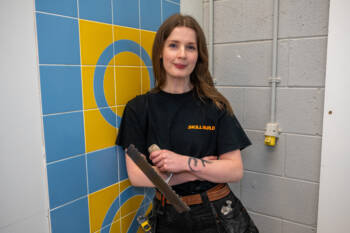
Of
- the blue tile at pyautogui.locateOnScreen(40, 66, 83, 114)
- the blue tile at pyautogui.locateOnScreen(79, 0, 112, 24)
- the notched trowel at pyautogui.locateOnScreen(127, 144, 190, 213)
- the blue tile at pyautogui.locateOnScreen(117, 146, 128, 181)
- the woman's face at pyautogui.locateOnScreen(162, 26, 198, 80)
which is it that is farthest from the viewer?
the blue tile at pyautogui.locateOnScreen(117, 146, 128, 181)

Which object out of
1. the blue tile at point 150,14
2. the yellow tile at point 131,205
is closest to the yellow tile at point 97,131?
the yellow tile at point 131,205

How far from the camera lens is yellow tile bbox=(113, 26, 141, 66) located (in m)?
1.28

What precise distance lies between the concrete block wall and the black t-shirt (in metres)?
0.47

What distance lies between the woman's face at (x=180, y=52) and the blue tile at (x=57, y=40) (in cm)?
37

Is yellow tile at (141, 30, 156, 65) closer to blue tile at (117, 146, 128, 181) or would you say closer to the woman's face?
the woman's face

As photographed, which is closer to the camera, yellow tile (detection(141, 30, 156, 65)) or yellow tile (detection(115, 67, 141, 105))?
yellow tile (detection(115, 67, 141, 105))

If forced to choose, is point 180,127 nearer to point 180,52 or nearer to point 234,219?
point 180,52

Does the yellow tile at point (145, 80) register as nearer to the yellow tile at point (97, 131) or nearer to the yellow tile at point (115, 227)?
the yellow tile at point (97, 131)

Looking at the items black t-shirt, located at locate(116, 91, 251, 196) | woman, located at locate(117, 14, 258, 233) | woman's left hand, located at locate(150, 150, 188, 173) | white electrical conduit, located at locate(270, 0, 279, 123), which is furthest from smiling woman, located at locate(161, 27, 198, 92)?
white electrical conduit, located at locate(270, 0, 279, 123)

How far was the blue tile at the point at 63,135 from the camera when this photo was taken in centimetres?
103

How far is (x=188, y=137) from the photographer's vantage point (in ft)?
4.09

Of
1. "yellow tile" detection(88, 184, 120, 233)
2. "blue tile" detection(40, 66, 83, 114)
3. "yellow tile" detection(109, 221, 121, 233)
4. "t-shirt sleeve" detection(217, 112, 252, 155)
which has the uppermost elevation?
"blue tile" detection(40, 66, 83, 114)

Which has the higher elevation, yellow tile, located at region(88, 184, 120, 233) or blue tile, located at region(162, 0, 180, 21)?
blue tile, located at region(162, 0, 180, 21)

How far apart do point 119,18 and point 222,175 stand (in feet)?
2.68
